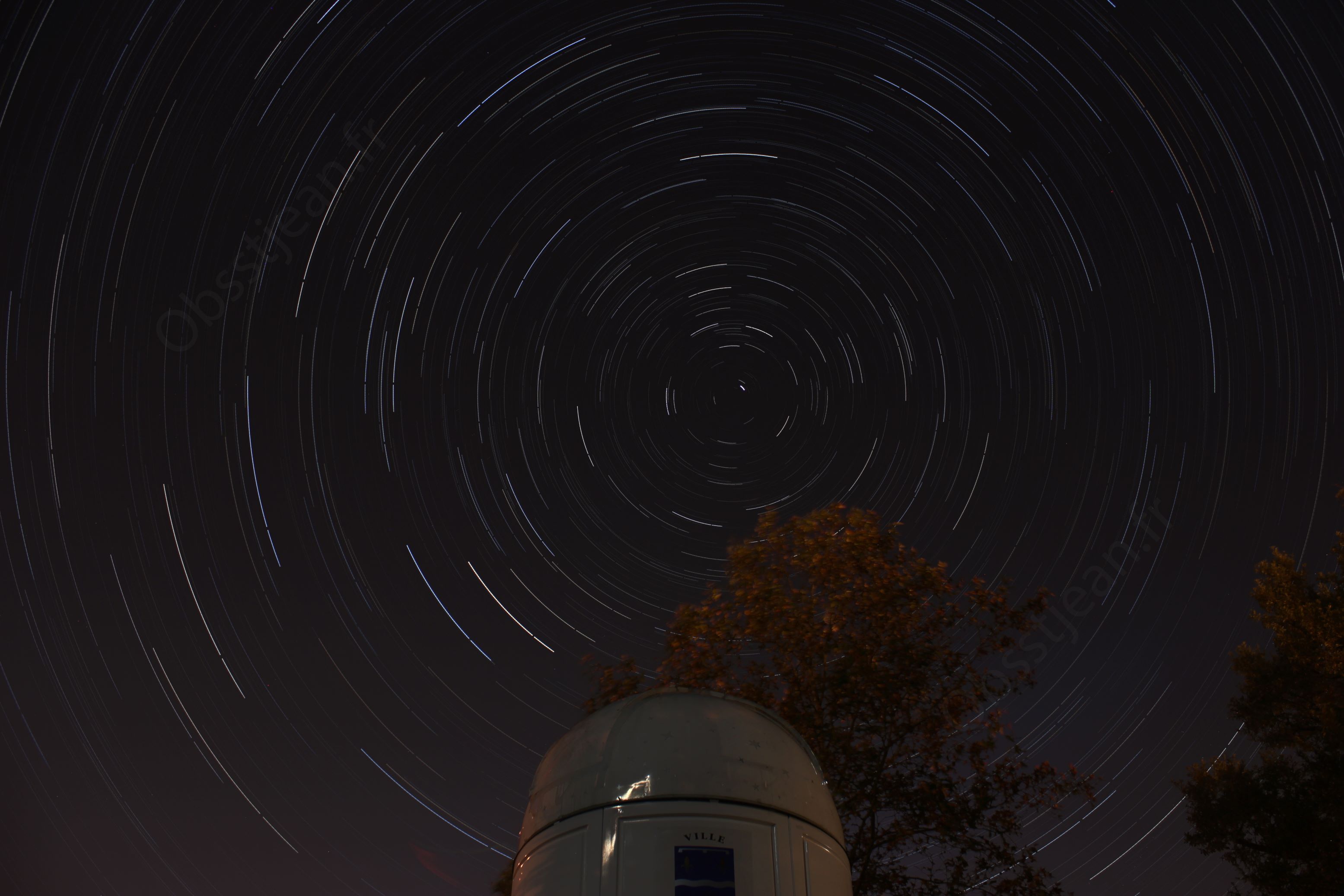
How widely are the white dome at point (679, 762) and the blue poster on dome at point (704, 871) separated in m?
0.38

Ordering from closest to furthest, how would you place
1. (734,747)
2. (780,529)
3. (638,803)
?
1. (638,803)
2. (734,747)
3. (780,529)

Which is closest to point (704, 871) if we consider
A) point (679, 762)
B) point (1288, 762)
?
point (679, 762)

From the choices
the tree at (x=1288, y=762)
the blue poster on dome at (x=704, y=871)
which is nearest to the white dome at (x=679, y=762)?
the blue poster on dome at (x=704, y=871)

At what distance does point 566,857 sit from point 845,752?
5.11 metres

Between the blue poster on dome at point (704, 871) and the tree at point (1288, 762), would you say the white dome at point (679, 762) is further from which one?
the tree at point (1288, 762)

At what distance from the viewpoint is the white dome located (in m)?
6.00

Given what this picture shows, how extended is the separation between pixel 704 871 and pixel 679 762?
79cm

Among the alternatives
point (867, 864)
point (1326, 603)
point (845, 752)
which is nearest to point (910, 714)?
point (845, 752)

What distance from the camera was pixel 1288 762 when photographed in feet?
43.5

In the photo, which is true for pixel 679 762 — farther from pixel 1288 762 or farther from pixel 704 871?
pixel 1288 762

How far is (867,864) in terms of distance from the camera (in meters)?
9.59

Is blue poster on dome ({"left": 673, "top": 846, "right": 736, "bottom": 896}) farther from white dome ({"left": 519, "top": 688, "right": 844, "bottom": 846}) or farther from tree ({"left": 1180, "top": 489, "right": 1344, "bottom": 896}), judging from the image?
tree ({"left": 1180, "top": 489, "right": 1344, "bottom": 896})

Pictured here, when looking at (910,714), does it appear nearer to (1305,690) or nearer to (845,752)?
(845,752)

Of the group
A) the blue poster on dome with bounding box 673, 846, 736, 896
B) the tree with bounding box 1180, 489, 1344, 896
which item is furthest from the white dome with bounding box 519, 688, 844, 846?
the tree with bounding box 1180, 489, 1344, 896
